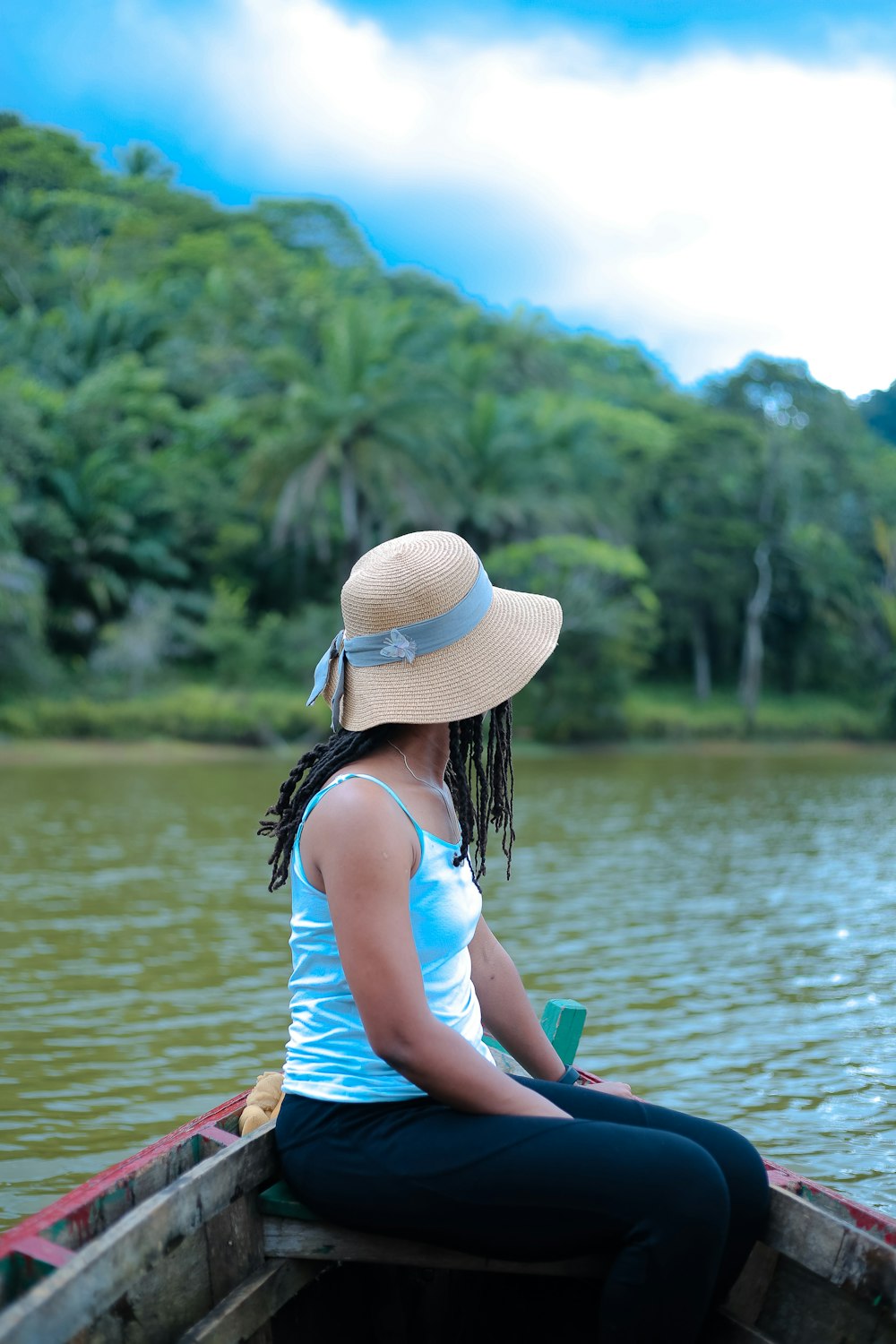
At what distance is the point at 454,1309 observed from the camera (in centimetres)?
231

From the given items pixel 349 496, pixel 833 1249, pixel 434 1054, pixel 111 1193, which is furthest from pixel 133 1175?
pixel 349 496

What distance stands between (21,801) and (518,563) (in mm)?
15702

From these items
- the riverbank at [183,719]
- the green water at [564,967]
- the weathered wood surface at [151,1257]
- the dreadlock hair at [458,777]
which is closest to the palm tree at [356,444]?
the riverbank at [183,719]

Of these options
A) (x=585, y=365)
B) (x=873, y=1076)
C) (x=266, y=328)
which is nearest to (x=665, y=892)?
(x=873, y=1076)

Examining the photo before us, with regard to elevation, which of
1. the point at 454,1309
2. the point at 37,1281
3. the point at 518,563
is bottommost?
the point at 454,1309

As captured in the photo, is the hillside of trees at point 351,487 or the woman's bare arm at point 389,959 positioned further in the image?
the hillside of trees at point 351,487

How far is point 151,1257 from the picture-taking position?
5.91 feet

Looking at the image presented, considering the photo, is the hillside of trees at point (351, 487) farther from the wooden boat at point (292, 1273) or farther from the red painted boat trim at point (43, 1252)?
the red painted boat trim at point (43, 1252)

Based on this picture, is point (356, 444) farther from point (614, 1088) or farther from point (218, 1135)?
point (218, 1135)

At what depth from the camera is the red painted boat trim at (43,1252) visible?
65.9 inches

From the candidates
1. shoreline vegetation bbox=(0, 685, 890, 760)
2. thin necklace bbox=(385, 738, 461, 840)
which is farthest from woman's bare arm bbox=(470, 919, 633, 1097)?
shoreline vegetation bbox=(0, 685, 890, 760)

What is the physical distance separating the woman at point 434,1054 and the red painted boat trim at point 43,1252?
39 centimetres

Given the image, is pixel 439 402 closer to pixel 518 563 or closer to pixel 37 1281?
pixel 518 563

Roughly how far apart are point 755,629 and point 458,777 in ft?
109
